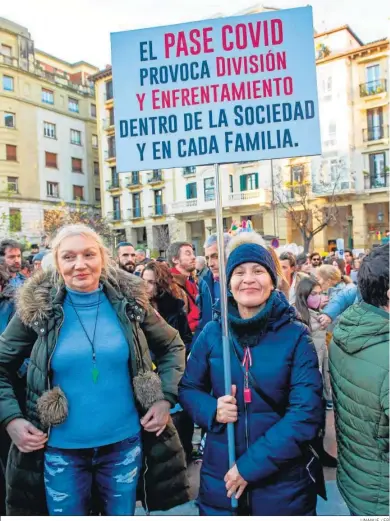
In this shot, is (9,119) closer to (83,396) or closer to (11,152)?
(11,152)

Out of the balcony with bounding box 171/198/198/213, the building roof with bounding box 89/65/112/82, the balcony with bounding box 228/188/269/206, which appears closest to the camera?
the balcony with bounding box 228/188/269/206

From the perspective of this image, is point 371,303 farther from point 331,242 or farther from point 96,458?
point 331,242

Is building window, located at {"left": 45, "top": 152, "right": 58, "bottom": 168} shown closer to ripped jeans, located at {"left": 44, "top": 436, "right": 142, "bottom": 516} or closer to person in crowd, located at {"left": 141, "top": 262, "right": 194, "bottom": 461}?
person in crowd, located at {"left": 141, "top": 262, "right": 194, "bottom": 461}

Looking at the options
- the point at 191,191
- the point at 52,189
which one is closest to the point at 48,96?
the point at 52,189

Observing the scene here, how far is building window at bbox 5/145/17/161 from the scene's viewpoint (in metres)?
32.6

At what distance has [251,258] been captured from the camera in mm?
2039

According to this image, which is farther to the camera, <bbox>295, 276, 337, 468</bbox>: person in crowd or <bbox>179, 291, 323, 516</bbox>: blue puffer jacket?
<bbox>295, 276, 337, 468</bbox>: person in crowd

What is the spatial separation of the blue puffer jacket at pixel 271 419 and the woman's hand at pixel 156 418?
29 cm

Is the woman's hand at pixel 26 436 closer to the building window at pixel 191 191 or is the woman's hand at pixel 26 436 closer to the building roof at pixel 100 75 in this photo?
the building window at pixel 191 191

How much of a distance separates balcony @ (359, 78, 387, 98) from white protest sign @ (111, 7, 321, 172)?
3053cm

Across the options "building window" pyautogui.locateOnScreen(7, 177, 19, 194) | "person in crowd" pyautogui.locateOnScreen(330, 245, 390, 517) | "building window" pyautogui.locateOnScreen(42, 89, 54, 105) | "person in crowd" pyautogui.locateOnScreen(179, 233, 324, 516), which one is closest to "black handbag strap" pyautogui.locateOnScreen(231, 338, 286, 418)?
"person in crowd" pyautogui.locateOnScreen(179, 233, 324, 516)

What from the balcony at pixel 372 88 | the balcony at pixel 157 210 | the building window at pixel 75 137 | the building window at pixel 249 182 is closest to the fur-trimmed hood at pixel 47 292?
the balcony at pixel 372 88

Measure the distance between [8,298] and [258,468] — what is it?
204cm

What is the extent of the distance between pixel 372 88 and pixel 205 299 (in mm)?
30391
